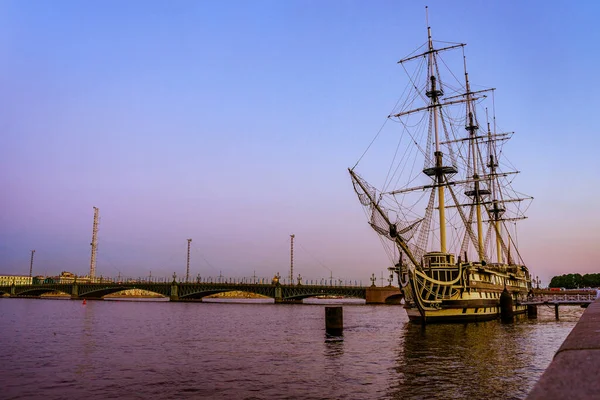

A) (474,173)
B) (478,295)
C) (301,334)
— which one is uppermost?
(474,173)

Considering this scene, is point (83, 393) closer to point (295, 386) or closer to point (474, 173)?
point (295, 386)

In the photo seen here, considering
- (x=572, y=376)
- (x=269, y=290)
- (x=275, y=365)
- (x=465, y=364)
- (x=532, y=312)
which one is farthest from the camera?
(x=269, y=290)

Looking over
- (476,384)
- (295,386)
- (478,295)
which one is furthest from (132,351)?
(478,295)

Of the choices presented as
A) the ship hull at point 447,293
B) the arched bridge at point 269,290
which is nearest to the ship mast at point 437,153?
the ship hull at point 447,293

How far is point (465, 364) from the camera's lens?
31703 millimetres

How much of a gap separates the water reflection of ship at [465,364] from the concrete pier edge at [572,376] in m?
19.4

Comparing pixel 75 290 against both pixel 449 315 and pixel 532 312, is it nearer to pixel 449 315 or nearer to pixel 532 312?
A: pixel 532 312

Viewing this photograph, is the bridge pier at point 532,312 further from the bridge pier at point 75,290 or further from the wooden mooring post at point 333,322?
the bridge pier at point 75,290

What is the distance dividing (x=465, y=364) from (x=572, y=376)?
3068 cm

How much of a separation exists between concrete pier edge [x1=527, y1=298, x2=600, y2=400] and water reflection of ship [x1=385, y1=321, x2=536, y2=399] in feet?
63.7

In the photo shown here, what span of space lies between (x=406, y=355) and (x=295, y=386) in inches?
563

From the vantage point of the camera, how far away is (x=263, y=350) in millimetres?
40906

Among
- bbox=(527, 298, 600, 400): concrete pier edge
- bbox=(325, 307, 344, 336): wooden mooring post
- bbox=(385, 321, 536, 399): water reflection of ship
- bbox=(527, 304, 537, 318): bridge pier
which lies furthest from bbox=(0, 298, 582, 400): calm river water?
bbox=(527, 304, 537, 318): bridge pier

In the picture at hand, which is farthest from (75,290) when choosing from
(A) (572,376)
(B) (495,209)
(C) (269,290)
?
(A) (572,376)
